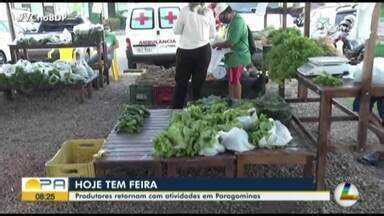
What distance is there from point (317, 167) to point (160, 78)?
4189 mm

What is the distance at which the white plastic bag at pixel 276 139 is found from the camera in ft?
11.7

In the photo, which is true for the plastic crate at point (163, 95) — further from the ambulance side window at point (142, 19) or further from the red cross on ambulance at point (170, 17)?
the red cross on ambulance at point (170, 17)

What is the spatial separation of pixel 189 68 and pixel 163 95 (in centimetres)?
129

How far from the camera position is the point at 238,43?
609 cm

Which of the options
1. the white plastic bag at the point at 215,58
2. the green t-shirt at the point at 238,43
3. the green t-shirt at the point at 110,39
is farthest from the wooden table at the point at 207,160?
the green t-shirt at the point at 110,39

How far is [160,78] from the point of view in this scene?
7395 mm

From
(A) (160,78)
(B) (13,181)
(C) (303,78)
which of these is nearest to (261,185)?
(C) (303,78)

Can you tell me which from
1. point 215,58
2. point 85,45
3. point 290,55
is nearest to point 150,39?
point 85,45

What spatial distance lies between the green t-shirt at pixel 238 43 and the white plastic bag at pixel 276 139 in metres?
2.55

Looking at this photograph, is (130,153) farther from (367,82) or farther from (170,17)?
(170,17)

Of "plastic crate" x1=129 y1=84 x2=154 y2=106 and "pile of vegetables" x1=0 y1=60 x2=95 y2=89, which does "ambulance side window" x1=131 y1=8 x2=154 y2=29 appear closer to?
"pile of vegetables" x1=0 y1=60 x2=95 y2=89

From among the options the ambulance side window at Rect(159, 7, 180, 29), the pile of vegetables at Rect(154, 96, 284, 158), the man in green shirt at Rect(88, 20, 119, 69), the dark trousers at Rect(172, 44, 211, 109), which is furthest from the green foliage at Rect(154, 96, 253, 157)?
the ambulance side window at Rect(159, 7, 180, 29)

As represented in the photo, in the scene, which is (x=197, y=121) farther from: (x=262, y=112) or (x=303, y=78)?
(x=303, y=78)

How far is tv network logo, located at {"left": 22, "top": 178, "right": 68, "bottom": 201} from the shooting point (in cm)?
349
